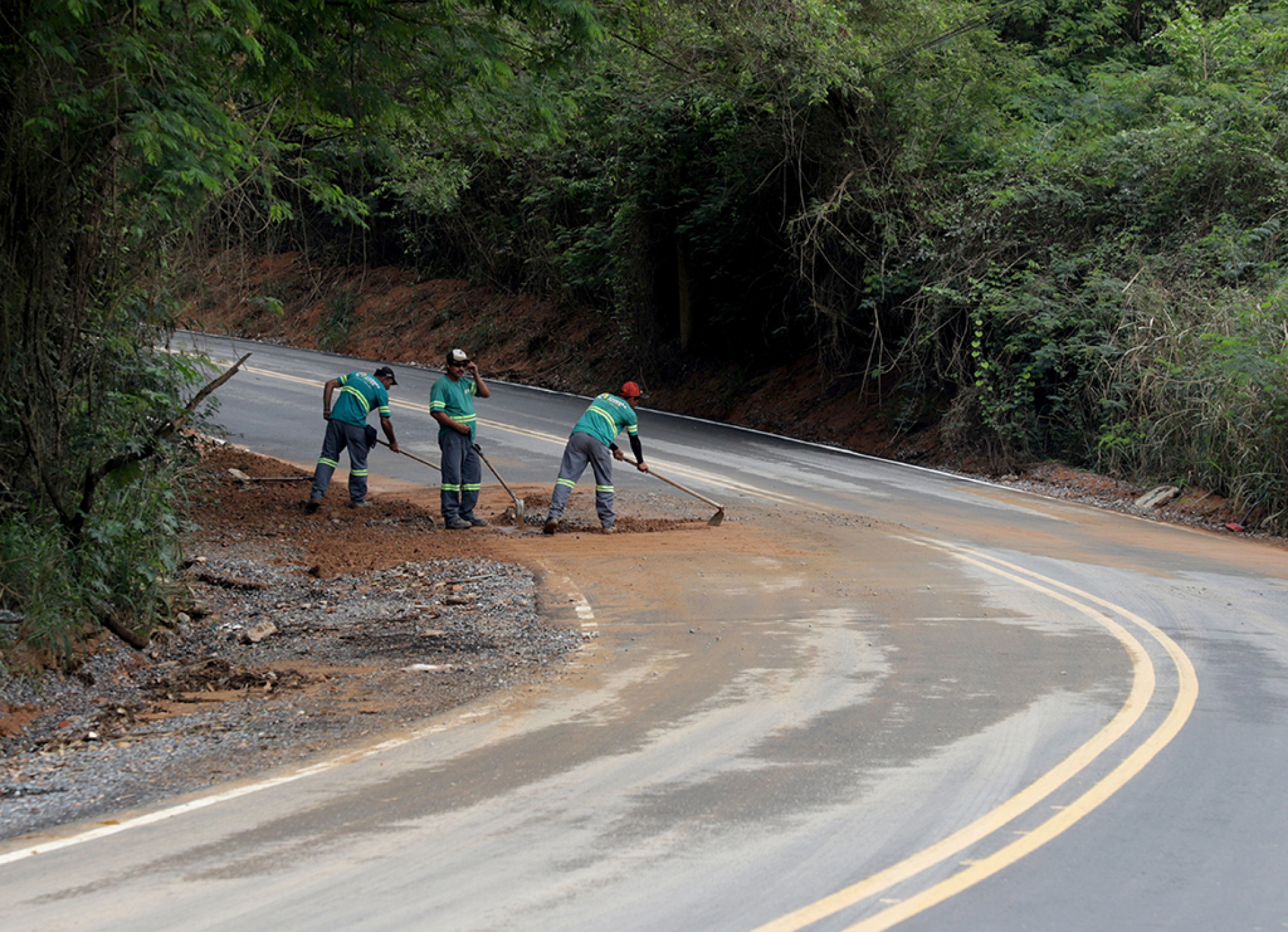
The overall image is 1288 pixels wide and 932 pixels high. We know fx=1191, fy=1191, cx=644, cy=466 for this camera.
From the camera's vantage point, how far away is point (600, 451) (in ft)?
45.1

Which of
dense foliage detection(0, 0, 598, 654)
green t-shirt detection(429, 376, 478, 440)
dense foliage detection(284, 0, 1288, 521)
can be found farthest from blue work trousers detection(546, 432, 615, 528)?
dense foliage detection(0, 0, 598, 654)

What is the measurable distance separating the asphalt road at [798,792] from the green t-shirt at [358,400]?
4799 mm

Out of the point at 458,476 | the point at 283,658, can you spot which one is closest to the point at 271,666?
the point at 283,658

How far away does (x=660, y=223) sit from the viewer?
94.5 ft

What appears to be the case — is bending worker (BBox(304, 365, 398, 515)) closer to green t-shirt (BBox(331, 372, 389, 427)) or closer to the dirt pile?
green t-shirt (BBox(331, 372, 389, 427))

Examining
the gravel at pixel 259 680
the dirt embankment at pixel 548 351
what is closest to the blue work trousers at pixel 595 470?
the gravel at pixel 259 680

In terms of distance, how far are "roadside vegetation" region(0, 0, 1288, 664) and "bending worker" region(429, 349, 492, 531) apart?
225 cm

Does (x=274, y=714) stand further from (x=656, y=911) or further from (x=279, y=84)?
(x=279, y=84)

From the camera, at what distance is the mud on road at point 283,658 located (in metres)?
6.20

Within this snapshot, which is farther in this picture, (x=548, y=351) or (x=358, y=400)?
(x=548, y=351)

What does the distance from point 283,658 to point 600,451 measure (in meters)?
5.73

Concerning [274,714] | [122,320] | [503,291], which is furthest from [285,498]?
[503,291]

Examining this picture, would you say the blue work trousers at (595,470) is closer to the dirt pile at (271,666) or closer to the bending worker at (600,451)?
the bending worker at (600,451)

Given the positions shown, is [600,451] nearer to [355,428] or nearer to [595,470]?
[595,470]
